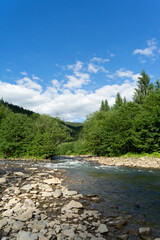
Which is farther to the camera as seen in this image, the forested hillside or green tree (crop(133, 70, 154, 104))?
green tree (crop(133, 70, 154, 104))

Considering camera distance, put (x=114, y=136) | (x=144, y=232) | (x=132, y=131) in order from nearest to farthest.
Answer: (x=144, y=232) < (x=132, y=131) < (x=114, y=136)

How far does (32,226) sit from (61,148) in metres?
55.9

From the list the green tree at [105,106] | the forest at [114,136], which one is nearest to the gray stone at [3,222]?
the forest at [114,136]

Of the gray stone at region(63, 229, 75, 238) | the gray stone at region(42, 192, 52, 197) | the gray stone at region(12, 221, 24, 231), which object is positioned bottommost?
the gray stone at region(42, 192, 52, 197)

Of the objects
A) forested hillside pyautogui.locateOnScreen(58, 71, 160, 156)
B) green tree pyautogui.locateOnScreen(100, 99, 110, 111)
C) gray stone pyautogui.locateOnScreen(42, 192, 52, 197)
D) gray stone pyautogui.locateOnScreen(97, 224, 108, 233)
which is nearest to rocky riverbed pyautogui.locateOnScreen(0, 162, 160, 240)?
gray stone pyautogui.locateOnScreen(97, 224, 108, 233)

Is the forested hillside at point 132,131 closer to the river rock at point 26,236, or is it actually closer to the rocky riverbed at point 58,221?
the rocky riverbed at point 58,221

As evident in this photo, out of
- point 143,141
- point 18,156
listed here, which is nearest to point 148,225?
point 143,141

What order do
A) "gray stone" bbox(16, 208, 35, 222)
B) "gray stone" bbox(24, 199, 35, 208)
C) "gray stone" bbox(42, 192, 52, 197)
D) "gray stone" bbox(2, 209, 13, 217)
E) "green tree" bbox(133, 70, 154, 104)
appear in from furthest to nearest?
1. "green tree" bbox(133, 70, 154, 104)
2. "gray stone" bbox(42, 192, 52, 197)
3. "gray stone" bbox(24, 199, 35, 208)
4. "gray stone" bbox(2, 209, 13, 217)
5. "gray stone" bbox(16, 208, 35, 222)

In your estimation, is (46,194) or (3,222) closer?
(3,222)

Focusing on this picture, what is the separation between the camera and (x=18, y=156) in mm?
29875

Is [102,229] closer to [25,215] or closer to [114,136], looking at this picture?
[25,215]

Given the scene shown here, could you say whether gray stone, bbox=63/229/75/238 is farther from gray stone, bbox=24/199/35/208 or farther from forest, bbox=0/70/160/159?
forest, bbox=0/70/160/159

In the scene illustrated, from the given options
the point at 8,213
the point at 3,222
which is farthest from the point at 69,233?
the point at 8,213

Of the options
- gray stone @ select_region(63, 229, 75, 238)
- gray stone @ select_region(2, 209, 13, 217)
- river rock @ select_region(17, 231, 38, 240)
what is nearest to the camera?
river rock @ select_region(17, 231, 38, 240)
